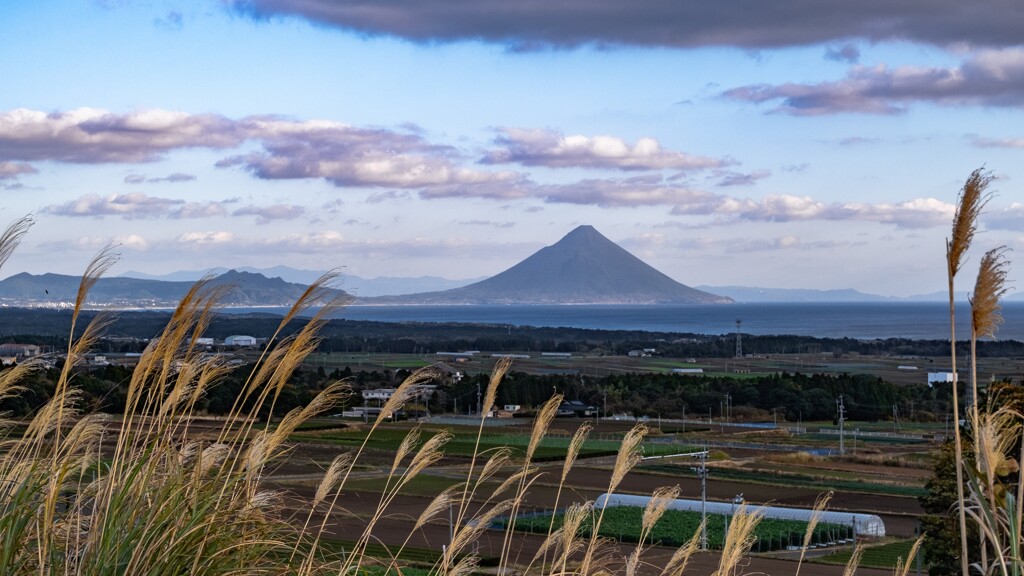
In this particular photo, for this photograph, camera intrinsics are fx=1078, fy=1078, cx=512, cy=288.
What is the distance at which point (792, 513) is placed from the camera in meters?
33.0

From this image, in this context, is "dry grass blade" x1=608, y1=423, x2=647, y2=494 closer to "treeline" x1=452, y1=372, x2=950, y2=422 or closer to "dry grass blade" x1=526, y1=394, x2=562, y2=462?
"dry grass blade" x1=526, y1=394, x2=562, y2=462

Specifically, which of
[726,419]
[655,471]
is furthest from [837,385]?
[655,471]

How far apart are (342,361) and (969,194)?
105 metres

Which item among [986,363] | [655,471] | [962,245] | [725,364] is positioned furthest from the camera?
[725,364]

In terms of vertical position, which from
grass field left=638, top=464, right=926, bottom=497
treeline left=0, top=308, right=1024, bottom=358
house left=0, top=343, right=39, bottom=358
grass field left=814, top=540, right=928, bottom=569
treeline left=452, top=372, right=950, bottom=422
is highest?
house left=0, top=343, right=39, bottom=358

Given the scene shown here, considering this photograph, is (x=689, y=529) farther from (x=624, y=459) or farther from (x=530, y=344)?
(x=530, y=344)

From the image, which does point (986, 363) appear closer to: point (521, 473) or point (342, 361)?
point (342, 361)

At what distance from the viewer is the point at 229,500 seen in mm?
3689

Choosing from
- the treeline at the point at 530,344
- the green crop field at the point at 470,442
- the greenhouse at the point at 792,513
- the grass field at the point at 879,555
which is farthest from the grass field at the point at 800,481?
the treeline at the point at 530,344

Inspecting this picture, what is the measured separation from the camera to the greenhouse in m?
31.3

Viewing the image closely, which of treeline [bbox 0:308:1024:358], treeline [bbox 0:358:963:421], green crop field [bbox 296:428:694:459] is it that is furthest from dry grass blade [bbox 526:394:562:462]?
treeline [bbox 0:308:1024:358]

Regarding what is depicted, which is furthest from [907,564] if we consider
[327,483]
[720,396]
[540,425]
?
[720,396]

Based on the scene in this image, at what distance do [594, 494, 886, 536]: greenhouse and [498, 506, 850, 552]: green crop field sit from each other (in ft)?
0.69

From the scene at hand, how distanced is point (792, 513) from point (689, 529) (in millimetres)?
3825
